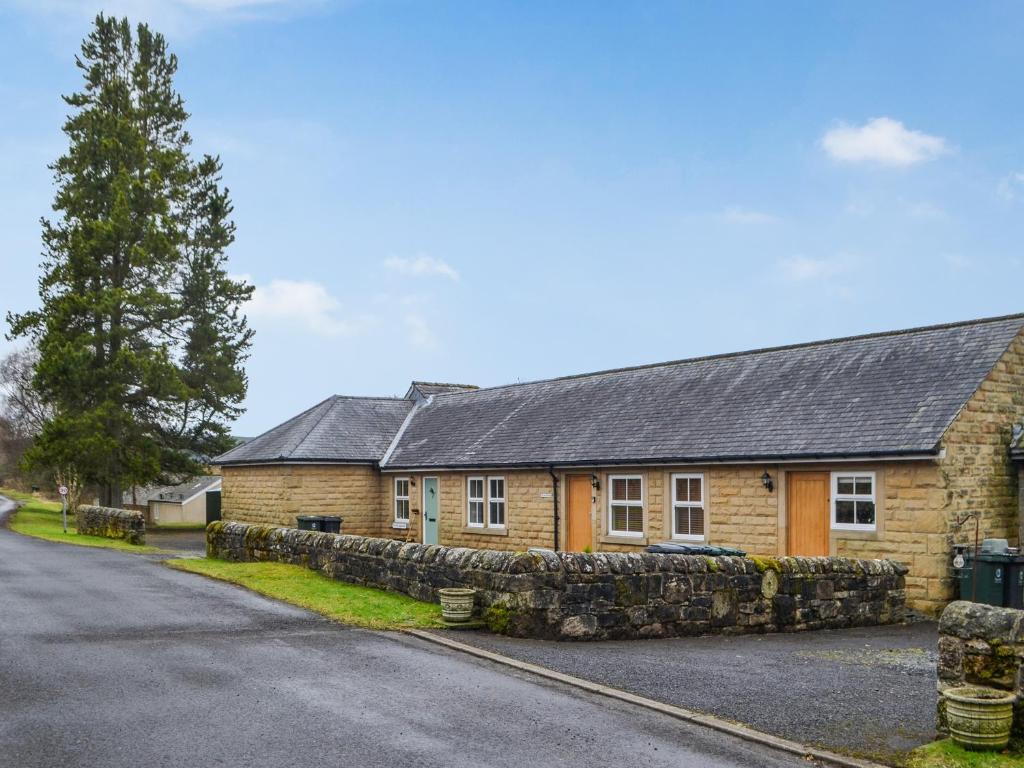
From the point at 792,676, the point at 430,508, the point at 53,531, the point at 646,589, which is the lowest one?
the point at 53,531

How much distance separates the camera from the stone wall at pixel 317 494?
30188 mm

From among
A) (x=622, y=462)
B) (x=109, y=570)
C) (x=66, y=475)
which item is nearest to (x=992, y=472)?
(x=622, y=462)

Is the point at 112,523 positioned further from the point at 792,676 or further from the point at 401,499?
the point at 792,676

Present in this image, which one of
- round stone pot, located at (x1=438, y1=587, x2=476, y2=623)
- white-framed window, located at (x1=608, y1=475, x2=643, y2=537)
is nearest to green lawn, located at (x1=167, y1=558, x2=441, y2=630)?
round stone pot, located at (x1=438, y1=587, x2=476, y2=623)

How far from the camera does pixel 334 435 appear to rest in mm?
32125

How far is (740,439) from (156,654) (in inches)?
510

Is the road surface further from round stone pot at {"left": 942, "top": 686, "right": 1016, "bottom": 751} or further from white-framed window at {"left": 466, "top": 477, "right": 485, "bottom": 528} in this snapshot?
white-framed window at {"left": 466, "top": 477, "right": 485, "bottom": 528}

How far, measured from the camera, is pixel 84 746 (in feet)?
23.9

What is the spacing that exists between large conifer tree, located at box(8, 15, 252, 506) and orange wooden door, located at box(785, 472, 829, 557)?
28.5 meters

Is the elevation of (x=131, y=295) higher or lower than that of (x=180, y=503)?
higher

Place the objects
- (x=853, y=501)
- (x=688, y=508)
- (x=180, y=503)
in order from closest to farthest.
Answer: (x=853, y=501), (x=688, y=508), (x=180, y=503)

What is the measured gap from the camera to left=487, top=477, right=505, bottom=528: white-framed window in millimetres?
26250

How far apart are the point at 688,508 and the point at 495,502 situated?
23.0ft

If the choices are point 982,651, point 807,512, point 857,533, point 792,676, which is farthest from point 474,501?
point 982,651
